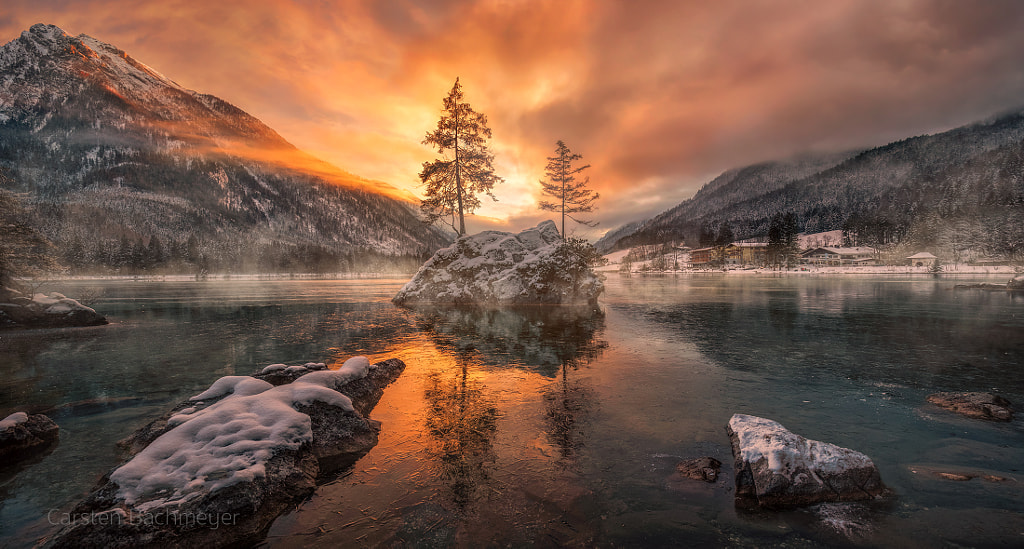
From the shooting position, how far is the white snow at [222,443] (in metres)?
3.89

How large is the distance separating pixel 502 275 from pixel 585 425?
70.8 ft

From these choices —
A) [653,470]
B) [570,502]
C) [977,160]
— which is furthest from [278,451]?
[977,160]

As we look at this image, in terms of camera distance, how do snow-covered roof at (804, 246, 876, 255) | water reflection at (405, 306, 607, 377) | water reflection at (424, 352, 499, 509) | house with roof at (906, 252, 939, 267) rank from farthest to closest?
snow-covered roof at (804, 246, 876, 255) < house with roof at (906, 252, 939, 267) < water reflection at (405, 306, 607, 377) < water reflection at (424, 352, 499, 509)

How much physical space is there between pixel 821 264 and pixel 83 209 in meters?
289

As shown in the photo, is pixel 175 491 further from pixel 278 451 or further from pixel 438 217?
pixel 438 217

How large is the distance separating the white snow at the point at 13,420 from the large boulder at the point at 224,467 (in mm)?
1644

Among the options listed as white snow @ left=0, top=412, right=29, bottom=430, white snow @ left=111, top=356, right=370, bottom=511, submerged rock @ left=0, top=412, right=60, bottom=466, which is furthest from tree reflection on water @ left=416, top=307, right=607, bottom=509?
white snow @ left=0, top=412, right=29, bottom=430

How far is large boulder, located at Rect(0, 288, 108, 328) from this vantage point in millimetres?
17203

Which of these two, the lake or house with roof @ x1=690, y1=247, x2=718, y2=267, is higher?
house with roof @ x1=690, y1=247, x2=718, y2=267

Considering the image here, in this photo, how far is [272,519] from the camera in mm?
→ 4043

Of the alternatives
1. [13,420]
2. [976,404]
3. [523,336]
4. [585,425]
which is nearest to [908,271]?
[976,404]

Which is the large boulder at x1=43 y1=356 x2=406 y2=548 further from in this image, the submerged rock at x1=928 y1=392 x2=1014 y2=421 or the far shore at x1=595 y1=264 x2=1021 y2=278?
the far shore at x1=595 y1=264 x2=1021 y2=278

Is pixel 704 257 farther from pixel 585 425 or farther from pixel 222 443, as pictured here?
pixel 222 443

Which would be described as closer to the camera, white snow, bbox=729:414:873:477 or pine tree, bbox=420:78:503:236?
white snow, bbox=729:414:873:477
